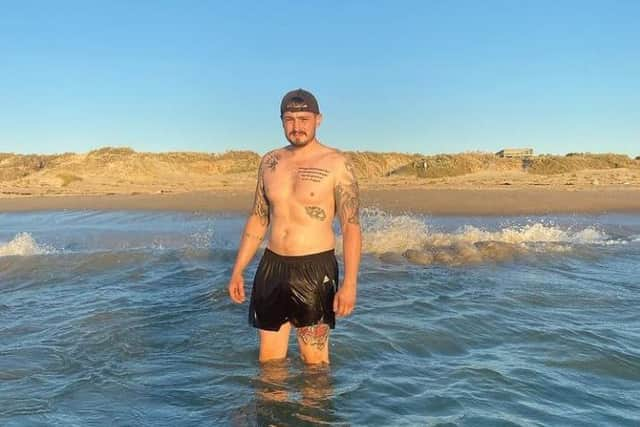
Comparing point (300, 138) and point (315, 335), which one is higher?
point (300, 138)

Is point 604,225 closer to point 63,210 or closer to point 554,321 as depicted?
point 554,321

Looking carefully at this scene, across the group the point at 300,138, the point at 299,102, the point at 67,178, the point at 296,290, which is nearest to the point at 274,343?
the point at 296,290

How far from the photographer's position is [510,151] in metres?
35.6

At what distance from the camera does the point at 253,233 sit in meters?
4.47

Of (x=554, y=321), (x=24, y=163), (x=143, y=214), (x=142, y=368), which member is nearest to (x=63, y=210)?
(x=143, y=214)

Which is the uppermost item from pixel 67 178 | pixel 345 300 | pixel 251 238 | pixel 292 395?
pixel 67 178

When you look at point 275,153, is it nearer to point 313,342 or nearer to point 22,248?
point 313,342

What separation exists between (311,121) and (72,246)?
9081mm

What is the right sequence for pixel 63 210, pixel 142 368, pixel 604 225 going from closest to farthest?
pixel 142 368 < pixel 604 225 < pixel 63 210

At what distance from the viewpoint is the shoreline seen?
16.0 m

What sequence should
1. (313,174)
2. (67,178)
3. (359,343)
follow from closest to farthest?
(313,174) < (359,343) < (67,178)

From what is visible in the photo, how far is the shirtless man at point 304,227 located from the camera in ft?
13.3

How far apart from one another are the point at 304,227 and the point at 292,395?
3.74 feet

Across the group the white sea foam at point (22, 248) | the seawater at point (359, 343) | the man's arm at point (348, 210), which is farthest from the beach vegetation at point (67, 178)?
the man's arm at point (348, 210)
